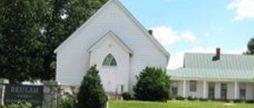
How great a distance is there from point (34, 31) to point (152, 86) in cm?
1830

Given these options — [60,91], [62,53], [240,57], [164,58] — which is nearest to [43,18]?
[62,53]

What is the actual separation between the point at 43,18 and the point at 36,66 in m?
4.72

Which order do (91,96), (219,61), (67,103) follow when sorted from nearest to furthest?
(67,103) < (91,96) < (219,61)

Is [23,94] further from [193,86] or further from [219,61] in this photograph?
[219,61]

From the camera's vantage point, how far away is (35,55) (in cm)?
6562

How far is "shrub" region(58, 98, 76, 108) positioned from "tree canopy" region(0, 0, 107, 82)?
105 feet

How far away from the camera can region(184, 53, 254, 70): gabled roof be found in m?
69.7

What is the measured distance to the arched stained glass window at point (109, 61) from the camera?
176ft

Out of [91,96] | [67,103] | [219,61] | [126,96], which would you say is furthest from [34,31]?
[67,103]

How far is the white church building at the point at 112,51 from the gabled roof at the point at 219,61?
53.6 ft

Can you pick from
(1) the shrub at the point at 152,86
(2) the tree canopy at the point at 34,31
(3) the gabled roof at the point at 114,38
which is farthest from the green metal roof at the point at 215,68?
(1) the shrub at the point at 152,86

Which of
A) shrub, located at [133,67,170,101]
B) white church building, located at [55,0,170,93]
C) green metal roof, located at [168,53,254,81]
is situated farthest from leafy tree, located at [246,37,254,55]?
shrub, located at [133,67,170,101]

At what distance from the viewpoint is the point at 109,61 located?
177ft

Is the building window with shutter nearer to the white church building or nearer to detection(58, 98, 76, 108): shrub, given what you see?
the white church building
